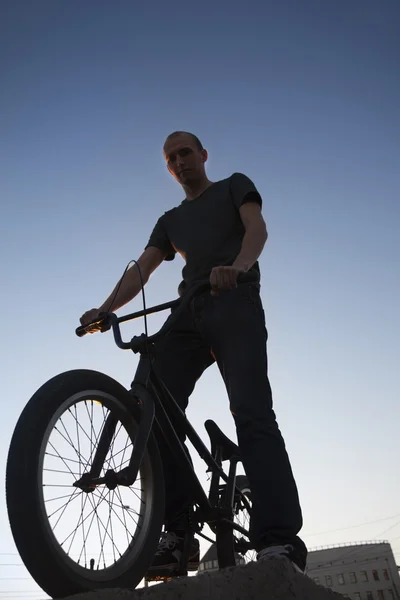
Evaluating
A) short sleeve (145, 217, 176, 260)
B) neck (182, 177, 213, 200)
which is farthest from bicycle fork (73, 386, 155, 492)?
neck (182, 177, 213, 200)

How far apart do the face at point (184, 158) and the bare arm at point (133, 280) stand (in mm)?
538

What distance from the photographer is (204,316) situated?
296 cm

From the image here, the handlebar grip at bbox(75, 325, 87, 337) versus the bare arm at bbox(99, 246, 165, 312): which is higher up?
Result: the bare arm at bbox(99, 246, 165, 312)

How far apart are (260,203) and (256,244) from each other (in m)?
0.42

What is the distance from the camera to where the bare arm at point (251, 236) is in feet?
9.11

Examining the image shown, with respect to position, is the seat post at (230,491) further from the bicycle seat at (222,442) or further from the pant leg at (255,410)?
the pant leg at (255,410)

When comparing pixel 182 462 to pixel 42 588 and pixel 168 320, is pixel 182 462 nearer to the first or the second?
pixel 168 320

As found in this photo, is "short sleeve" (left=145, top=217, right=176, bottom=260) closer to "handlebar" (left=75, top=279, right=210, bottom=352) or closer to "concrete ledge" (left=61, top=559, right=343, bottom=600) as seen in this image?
"handlebar" (left=75, top=279, right=210, bottom=352)

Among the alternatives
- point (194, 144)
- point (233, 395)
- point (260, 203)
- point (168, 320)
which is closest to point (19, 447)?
point (168, 320)

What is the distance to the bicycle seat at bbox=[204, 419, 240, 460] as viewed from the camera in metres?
3.68

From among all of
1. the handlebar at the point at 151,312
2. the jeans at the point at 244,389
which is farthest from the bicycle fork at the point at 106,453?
the jeans at the point at 244,389

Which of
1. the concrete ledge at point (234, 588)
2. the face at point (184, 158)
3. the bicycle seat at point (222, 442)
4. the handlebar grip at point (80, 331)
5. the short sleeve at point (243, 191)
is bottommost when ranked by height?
the concrete ledge at point (234, 588)

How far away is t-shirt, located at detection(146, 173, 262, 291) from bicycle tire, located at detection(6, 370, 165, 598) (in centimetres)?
116

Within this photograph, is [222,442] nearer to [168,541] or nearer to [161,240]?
[168,541]
